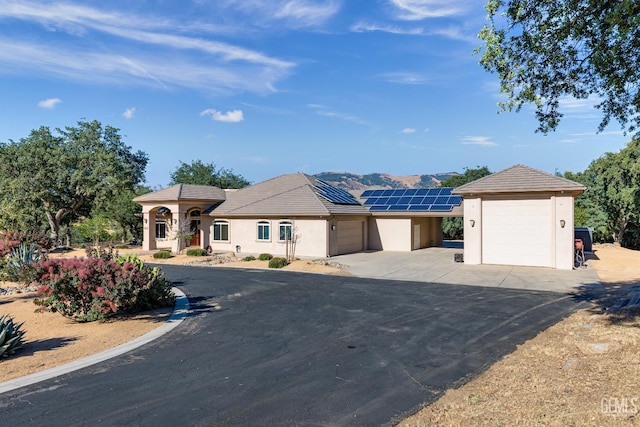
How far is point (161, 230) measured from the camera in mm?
36375

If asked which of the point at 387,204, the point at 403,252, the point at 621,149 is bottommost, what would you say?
the point at 403,252

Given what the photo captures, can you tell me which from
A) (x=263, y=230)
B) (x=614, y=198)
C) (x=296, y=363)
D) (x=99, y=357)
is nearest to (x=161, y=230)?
(x=263, y=230)

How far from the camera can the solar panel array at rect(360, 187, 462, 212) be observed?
31.0 m

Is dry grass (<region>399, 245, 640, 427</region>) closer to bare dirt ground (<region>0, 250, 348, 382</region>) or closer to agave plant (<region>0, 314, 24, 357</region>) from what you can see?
bare dirt ground (<region>0, 250, 348, 382</region>)

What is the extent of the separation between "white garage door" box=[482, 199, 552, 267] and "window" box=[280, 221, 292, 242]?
12.6 m

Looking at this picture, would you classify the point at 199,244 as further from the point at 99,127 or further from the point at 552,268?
the point at 552,268

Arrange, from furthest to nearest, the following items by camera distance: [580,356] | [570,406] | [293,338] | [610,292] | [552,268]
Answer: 1. [552,268]
2. [610,292]
3. [293,338]
4. [580,356]
5. [570,406]

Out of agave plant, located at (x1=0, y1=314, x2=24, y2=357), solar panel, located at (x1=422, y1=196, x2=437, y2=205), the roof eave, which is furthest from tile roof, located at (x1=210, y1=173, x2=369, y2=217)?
agave plant, located at (x1=0, y1=314, x2=24, y2=357)

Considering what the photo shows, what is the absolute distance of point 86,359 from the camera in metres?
8.23

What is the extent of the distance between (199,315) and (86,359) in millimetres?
3870

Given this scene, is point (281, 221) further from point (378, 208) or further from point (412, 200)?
point (412, 200)

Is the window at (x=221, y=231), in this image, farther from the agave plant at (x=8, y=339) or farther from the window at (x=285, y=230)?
the agave plant at (x=8, y=339)

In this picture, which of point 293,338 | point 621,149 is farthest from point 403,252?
point 293,338

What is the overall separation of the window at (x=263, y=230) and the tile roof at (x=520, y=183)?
13388 mm
